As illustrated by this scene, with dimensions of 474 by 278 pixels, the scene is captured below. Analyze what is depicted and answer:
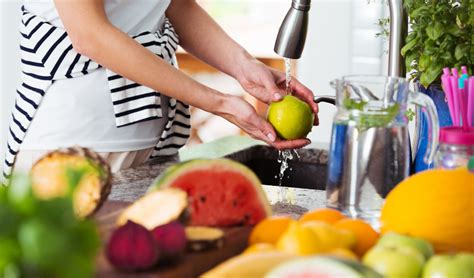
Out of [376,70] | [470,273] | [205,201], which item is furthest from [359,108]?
Result: [376,70]

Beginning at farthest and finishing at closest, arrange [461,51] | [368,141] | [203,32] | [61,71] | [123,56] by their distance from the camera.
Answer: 1. [203,32]
2. [61,71]
3. [123,56]
4. [461,51]
5. [368,141]

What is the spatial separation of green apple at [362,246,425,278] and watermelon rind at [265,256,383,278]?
0.31ft

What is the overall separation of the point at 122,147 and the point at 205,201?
101 cm

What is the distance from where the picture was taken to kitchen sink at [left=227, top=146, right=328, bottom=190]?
2.34 metres

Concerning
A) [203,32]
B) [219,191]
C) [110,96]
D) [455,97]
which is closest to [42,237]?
[219,191]

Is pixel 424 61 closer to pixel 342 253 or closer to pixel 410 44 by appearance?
pixel 410 44

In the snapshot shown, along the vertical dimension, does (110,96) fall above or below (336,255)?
above

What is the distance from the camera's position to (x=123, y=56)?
1873 mm

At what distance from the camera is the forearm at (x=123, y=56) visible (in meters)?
1.86

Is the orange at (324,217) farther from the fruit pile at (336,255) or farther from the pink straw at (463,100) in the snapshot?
the pink straw at (463,100)

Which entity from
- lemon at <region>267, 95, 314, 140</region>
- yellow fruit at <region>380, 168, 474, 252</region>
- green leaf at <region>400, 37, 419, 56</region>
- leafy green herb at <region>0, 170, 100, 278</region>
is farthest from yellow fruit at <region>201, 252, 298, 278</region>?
lemon at <region>267, 95, 314, 140</region>

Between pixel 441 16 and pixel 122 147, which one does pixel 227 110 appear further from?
pixel 441 16

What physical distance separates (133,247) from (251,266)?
0.12m

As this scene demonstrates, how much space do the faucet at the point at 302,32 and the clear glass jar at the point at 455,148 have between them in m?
0.45
